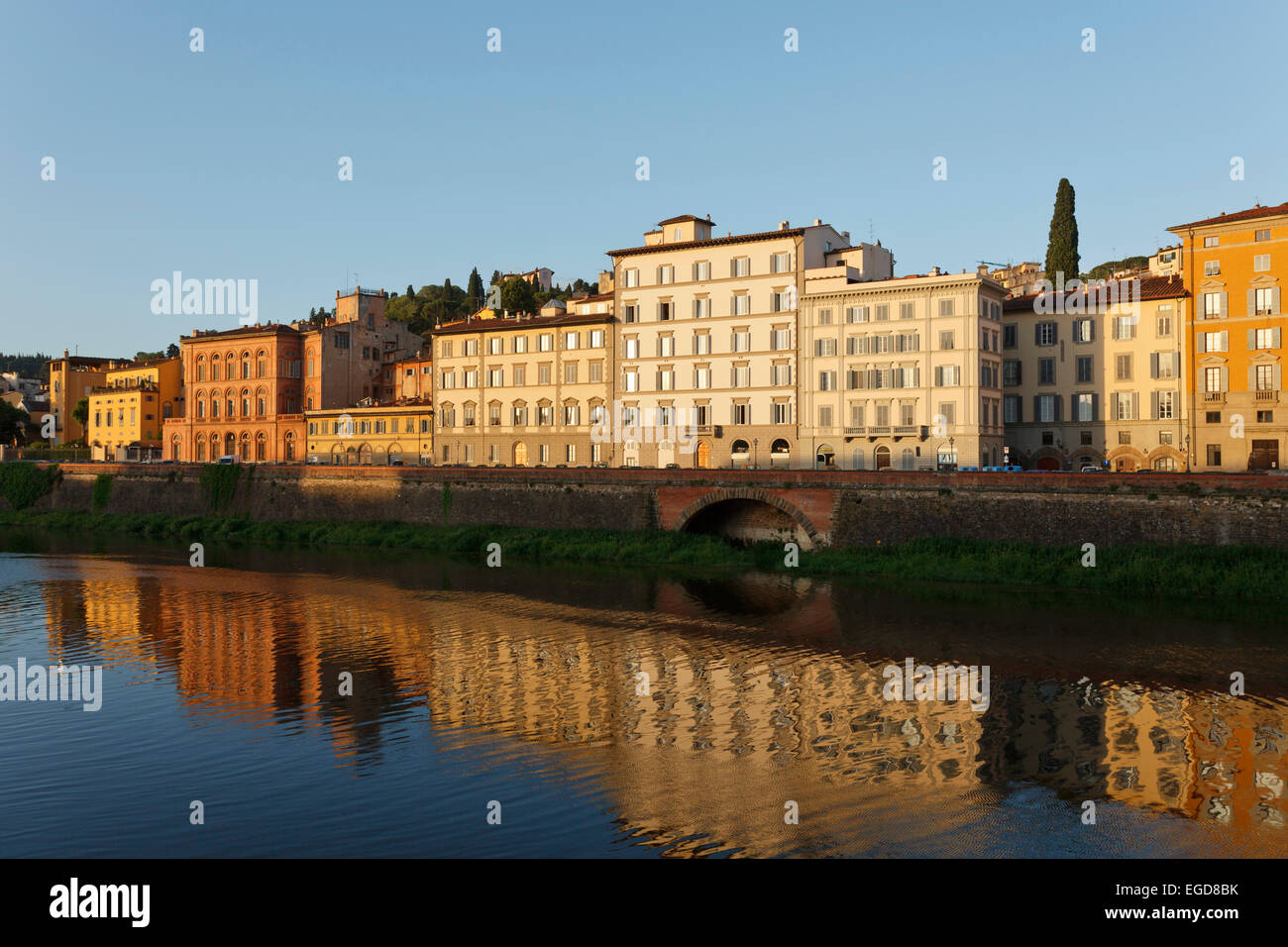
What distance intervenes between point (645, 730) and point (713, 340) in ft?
148

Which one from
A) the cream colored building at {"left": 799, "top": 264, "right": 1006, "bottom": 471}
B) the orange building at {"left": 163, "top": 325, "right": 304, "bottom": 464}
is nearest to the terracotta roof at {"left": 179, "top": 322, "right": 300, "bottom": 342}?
the orange building at {"left": 163, "top": 325, "right": 304, "bottom": 464}

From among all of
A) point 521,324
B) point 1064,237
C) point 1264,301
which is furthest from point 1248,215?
point 521,324

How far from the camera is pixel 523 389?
70688 mm

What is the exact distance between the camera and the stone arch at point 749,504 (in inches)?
1898

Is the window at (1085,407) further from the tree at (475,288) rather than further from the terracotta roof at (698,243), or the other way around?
the tree at (475,288)

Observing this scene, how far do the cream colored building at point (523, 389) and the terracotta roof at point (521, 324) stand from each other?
0.07m

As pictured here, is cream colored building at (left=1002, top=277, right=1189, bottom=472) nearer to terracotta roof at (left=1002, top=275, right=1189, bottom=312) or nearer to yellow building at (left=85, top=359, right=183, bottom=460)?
terracotta roof at (left=1002, top=275, right=1189, bottom=312)

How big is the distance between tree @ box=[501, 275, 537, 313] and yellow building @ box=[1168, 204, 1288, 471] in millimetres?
55808

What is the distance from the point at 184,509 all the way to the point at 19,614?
37.1 m

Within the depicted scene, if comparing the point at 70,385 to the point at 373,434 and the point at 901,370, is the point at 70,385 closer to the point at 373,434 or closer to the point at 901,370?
the point at 373,434

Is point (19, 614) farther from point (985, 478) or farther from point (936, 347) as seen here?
point (936, 347)

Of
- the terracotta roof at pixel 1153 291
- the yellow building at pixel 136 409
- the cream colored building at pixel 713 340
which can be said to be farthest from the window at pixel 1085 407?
the yellow building at pixel 136 409

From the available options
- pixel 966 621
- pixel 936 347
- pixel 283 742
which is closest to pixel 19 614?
pixel 283 742

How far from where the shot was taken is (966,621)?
Result: 33.6 metres
